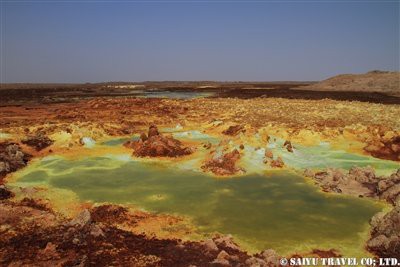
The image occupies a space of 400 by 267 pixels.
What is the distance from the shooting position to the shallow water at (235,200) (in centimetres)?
820

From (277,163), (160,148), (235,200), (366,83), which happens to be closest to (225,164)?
(277,163)

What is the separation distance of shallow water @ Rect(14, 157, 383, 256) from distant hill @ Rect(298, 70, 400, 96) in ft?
187

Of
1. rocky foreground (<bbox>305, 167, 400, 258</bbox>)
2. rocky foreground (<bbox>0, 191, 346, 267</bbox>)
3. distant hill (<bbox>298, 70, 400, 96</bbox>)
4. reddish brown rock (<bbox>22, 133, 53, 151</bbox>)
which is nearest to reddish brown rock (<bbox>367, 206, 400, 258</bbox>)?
rocky foreground (<bbox>305, 167, 400, 258</bbox>)

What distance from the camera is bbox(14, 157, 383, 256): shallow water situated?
820cm

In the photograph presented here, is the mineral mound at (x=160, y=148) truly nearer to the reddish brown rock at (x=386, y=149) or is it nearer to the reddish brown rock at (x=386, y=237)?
the reddish brown rock at (x=386, y=149)

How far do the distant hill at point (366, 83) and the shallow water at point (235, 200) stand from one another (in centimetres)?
5707

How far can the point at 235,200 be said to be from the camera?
10.4 metres

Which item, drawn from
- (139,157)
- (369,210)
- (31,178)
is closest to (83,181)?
(31,178)

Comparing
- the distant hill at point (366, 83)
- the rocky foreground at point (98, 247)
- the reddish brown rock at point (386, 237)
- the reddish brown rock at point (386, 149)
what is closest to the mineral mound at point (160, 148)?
the rocky foreground at point (98, 247)

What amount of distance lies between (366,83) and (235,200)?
68.4m

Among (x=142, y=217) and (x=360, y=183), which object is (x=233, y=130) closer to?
(x=360, y=183)

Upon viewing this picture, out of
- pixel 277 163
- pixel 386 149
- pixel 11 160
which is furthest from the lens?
pixel 386 149

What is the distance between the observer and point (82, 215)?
8.38m

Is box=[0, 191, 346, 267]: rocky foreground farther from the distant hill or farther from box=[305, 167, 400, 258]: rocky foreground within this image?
the distant hill
